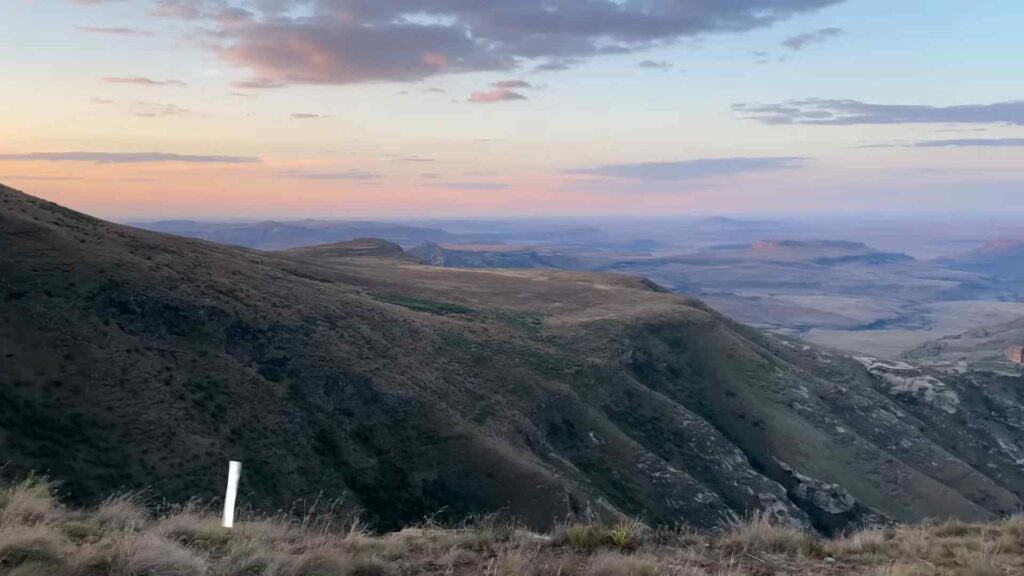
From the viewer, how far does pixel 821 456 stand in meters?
57.1

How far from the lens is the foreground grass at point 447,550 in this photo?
766 cm

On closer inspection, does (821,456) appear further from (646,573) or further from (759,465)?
(646,573)

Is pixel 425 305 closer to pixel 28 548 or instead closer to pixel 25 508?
pixel 25 508

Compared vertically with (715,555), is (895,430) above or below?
below

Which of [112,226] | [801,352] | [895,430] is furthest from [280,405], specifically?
→ [801,352]


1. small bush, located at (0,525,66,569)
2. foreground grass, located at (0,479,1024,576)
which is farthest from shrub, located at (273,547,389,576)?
small bush, located at (0,525,66,569)

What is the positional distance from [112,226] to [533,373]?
32.0 m

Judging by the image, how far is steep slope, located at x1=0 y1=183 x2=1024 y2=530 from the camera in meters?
28.9

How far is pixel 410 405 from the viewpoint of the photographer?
39.1 metres

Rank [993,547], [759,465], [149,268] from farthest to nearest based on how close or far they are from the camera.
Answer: [759,465] → [149,268] → [993,547]

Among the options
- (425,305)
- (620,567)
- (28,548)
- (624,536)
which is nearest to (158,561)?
(28,548)

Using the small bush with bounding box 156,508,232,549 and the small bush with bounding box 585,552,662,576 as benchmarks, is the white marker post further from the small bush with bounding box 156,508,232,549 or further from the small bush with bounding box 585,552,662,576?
the small bush with bounding box 585,552,662,576

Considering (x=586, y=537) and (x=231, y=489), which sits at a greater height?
(x=231, y=489)

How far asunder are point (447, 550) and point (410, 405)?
29795 millimetres
